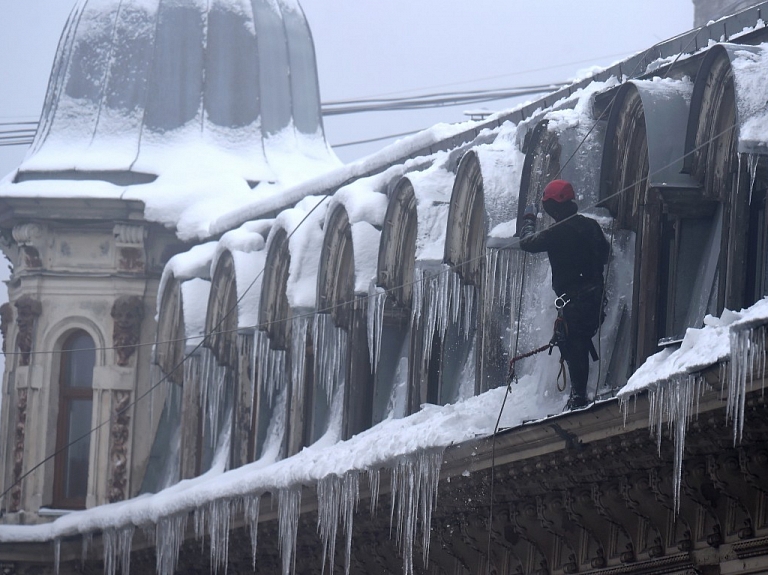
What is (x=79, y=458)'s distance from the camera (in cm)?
2695

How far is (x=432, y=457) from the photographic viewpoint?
50.2ft

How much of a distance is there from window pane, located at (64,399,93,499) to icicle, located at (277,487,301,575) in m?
8.16

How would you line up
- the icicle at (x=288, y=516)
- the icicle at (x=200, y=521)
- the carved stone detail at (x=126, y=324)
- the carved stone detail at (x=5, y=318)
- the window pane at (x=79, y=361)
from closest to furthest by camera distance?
1. the icicle at (x=288, y=516)
2. the icicle at (x=200, y=521)
3. the carved stone detail at (x=126, y=324)
4. the window pane at (x=79, y=361)
5. the carved stone detail at (x=5, y=318)

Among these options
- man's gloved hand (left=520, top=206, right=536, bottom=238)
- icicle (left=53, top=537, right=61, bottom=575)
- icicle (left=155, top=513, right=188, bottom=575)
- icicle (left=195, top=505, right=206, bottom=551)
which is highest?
man's gloved hand (left=520, top=206, right=536, bottom=238)

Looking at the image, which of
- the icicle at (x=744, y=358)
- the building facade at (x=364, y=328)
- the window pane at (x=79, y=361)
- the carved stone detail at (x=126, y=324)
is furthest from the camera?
the window pane at (x=79, y=361)

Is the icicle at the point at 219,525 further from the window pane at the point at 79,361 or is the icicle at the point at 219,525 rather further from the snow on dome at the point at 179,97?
the snow on dome at the point at 179,97

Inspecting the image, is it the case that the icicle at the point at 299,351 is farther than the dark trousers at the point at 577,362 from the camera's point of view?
Yes

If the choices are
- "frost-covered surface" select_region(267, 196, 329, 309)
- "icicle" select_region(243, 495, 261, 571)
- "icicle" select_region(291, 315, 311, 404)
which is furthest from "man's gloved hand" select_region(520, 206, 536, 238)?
"icicle" select_region(291, 315, 311, 404)

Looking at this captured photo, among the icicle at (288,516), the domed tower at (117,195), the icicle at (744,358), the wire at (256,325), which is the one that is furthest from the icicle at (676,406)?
the domed tower at (117,195)

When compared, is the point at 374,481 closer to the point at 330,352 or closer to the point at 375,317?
the point at 375,317

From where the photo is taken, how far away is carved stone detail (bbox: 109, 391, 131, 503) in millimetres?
26234

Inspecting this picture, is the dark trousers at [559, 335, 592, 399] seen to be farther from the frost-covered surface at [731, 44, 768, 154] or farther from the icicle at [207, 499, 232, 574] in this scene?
the icicle at [207, 499, 232, 574]

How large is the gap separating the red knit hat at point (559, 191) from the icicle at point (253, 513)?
6.58m

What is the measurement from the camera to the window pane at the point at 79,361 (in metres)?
27.2
